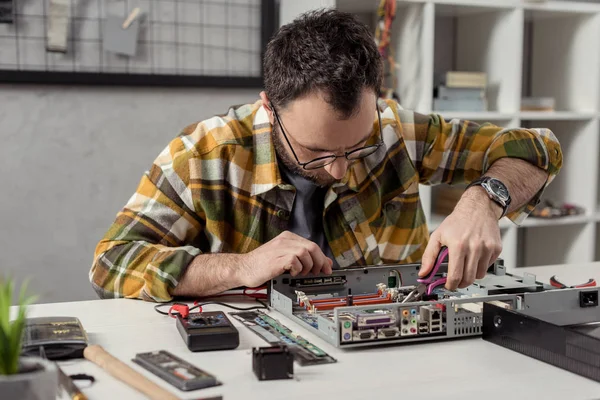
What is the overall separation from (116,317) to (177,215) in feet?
1.03

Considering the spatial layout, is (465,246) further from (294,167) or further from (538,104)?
(538,104)

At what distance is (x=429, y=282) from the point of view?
1.29m

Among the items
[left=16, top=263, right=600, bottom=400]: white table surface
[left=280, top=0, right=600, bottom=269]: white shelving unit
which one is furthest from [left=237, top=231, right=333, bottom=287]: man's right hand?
[left=280, top=0, right=600, bottom=269]: white shelving unit

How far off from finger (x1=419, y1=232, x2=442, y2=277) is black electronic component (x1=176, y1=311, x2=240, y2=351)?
0.35m

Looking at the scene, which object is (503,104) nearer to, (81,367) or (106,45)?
(106,45)

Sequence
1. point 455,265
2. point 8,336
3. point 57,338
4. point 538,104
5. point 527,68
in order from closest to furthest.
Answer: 1. point 8,336
2. point 57,338
3. point 455,265
4. point 538,104
5. point 527,68

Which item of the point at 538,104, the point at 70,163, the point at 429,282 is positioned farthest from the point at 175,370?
the point at 538,104

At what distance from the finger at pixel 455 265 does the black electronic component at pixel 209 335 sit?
365 mm

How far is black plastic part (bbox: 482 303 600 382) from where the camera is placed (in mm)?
1012

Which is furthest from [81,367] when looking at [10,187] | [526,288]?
[10,187]

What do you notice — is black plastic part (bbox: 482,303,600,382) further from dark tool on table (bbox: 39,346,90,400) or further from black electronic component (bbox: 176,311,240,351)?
dark tool on table (bbox: 39,346,90,400)

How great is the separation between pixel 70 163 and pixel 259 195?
120 cm

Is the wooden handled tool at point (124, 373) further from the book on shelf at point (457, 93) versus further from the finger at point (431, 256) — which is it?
the book on shelf at point (457, 93)

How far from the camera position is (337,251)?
1730 mm
